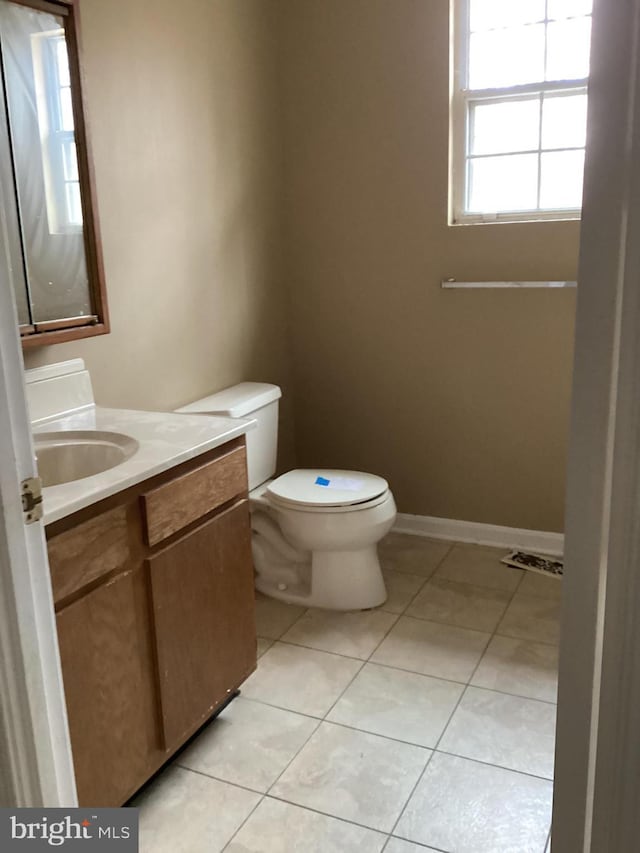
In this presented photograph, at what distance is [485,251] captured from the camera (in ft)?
9.76

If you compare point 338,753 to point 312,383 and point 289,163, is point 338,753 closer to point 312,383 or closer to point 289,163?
point 312,383

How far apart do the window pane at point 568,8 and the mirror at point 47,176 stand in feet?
5.65

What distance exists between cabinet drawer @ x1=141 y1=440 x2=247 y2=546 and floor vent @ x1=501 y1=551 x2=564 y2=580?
1430 millimetres

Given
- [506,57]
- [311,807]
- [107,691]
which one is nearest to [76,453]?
[107,691]

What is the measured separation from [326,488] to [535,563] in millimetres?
957

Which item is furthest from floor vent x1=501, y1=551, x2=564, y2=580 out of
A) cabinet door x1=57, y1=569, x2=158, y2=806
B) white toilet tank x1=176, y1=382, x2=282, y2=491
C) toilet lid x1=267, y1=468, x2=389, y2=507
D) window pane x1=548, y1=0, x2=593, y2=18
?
window pane x1=548, y1=0, x2=593, y2=18

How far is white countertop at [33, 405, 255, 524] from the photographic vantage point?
1511 millimetres

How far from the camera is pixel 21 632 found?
44.8 inches

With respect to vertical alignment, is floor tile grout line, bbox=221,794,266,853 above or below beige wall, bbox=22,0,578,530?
below

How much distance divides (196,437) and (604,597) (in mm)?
1323

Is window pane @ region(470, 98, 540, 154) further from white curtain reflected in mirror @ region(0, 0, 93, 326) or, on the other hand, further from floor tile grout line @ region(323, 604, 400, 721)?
floor tile grout line @ region(323, 604, 400, 721)

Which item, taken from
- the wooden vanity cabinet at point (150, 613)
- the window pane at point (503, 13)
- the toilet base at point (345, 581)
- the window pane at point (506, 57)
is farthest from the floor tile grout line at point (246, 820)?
the window pane at point (503, 13)

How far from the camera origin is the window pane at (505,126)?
9.45ft

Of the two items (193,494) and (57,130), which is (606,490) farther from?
(57,130)
